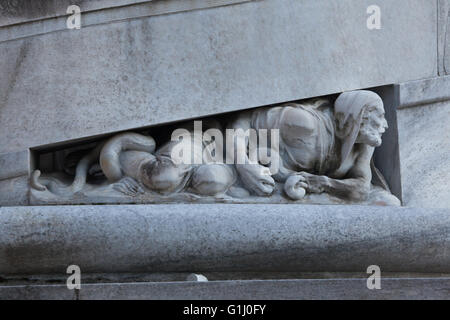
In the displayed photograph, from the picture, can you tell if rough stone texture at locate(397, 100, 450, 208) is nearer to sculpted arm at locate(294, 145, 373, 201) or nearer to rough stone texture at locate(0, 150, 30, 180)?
sculpted arm at locate(294, 145, 373, 201)

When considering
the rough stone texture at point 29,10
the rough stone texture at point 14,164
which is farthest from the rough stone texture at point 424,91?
the rough stone texture at point 14,164

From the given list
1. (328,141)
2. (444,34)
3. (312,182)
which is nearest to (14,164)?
(312,182)

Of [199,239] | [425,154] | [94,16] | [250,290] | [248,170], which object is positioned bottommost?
[250,290]

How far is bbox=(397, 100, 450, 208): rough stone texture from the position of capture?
6.67m

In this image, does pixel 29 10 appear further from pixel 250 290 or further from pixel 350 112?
pixel 250 290

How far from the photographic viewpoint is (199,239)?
18.9ft

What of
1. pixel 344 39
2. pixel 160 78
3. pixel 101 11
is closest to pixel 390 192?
pixel 344 39

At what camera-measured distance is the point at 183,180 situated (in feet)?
19.9

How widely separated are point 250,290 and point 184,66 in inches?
60.1

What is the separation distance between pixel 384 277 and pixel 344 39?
156 cm

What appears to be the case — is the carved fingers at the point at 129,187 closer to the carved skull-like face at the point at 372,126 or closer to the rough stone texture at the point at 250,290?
the rough stone texture at the point at 250,290

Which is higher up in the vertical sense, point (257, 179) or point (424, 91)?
point (424, 91)

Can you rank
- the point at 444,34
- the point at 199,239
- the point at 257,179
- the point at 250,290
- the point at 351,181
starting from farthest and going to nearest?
1. the point at 444,34
2. the point at 351,181
3. the point at 257,179
4. the point at 199,239
5. the point at 250,290

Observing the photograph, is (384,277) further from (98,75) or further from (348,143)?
(98,75)
